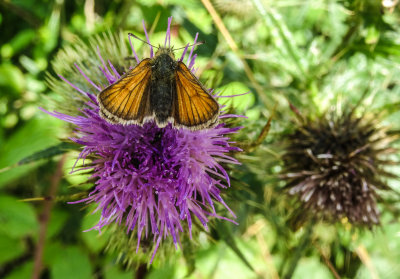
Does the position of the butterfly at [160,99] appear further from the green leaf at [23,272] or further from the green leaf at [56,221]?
the green leaf at [23,272]

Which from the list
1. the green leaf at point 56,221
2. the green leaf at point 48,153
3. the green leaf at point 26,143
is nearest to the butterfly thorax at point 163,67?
the green leaf at point 48,153

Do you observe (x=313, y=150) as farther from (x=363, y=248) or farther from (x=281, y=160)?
(x=363, y=248)

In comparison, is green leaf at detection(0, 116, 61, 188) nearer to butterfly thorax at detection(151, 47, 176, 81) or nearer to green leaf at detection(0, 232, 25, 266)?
green leaf at detection(0, 232, 25, 266)

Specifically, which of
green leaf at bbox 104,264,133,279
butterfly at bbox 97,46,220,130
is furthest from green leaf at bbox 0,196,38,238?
butterfly at bbox 97,46,220,130

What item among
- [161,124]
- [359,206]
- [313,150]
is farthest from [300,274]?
[161,124]

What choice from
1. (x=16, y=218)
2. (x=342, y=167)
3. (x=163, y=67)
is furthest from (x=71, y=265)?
(x=342, y=167)

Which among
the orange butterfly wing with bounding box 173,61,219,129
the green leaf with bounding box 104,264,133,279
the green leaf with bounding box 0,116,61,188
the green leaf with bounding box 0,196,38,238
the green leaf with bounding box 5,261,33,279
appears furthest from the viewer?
the green leaf with bounding box 5,261,33,279
